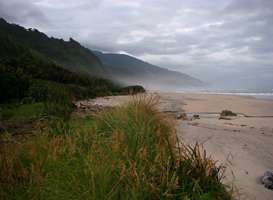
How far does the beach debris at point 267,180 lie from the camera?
5.55 metres

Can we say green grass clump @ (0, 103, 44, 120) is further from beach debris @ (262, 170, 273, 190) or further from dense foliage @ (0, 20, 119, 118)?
beach debris @ (262, 170, 273, 190)

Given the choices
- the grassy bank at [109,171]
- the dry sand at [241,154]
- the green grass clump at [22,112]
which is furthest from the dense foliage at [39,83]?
the grassy bank at [109,171]

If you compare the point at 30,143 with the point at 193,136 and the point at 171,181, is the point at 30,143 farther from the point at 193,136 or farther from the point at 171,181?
the point at 193,136

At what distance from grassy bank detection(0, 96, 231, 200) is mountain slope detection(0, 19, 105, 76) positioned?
165 ft

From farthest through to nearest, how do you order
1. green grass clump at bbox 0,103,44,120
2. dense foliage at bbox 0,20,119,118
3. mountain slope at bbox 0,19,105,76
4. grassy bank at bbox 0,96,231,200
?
mountain slope at bbox 0,19,105,76, dense foliage at bbox 0,20,119,118, green grass clump at bbox 0,103,44,120, grassy bank at bbox 0,96,231,200

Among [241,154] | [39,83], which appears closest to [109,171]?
[241,154]

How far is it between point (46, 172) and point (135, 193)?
1.16 m

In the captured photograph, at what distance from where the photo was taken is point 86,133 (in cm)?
525

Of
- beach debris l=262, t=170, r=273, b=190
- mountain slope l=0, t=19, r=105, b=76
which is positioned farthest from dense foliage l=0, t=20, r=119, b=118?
mountain slope l=0, t=19, r=105, b=76

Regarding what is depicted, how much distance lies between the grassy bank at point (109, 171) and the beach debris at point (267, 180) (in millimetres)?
1652

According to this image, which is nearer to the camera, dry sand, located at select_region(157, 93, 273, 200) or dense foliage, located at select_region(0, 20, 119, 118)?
dry sand, located at select_region(157, 93, 273, 200)

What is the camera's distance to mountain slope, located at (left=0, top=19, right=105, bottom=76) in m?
56.5

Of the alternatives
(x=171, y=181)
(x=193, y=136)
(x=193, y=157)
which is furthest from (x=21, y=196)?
(x=193, y=136)

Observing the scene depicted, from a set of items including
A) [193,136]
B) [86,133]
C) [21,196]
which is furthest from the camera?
[193,136]
